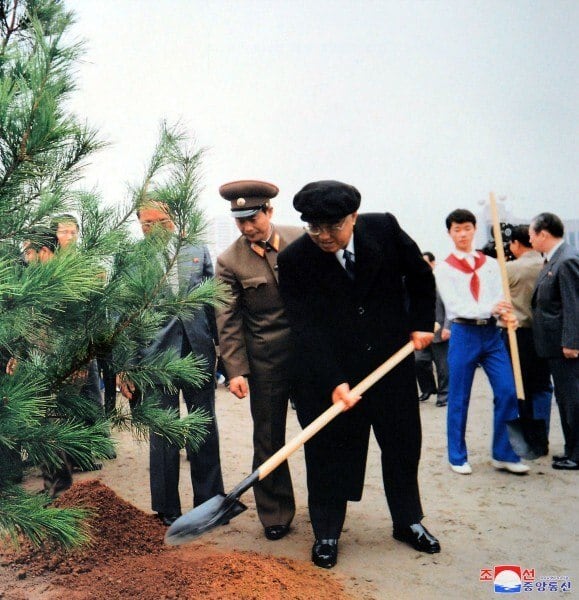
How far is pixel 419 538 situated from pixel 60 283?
2.18 metres

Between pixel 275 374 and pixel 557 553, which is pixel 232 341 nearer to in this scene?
pixel 275 374

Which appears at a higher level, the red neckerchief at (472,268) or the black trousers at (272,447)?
the red neckerchief at (472,268)

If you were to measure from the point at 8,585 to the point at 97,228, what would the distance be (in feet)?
5.34

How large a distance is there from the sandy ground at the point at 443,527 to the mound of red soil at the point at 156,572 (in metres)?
0.22

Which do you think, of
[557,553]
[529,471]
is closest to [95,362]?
[557,553]

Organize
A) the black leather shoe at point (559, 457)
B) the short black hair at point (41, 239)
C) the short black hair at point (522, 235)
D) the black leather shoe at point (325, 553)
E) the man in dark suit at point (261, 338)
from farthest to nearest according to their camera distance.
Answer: the short black hair at point (522, 235)
the black leather shoe at point (559, 457)
the man in dark suit at point (261, 338)
the black leather shoe at point (325, 553)
the short black hair at point (41, 239)

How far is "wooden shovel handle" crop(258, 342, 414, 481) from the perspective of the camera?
2592 millimetres

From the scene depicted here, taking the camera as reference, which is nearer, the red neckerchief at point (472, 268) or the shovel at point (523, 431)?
the shovel at point (523, 431)

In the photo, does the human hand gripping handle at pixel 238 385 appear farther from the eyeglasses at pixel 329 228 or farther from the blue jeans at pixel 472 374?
the blue jeans at pixel 472 374

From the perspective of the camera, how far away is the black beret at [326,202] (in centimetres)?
269

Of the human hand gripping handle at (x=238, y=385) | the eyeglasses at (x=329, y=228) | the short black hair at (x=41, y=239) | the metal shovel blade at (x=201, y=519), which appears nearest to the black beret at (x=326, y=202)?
the eyeglasses at (x=329, y=228)

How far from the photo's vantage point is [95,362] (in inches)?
89.5

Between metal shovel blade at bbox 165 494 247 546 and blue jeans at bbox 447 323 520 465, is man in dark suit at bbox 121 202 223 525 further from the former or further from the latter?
blue jeans at bbox 447 323 520 465

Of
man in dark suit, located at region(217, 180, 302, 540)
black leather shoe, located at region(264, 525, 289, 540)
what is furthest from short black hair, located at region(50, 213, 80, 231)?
black leather shoe, located at region(264, 525, 289, 540)
